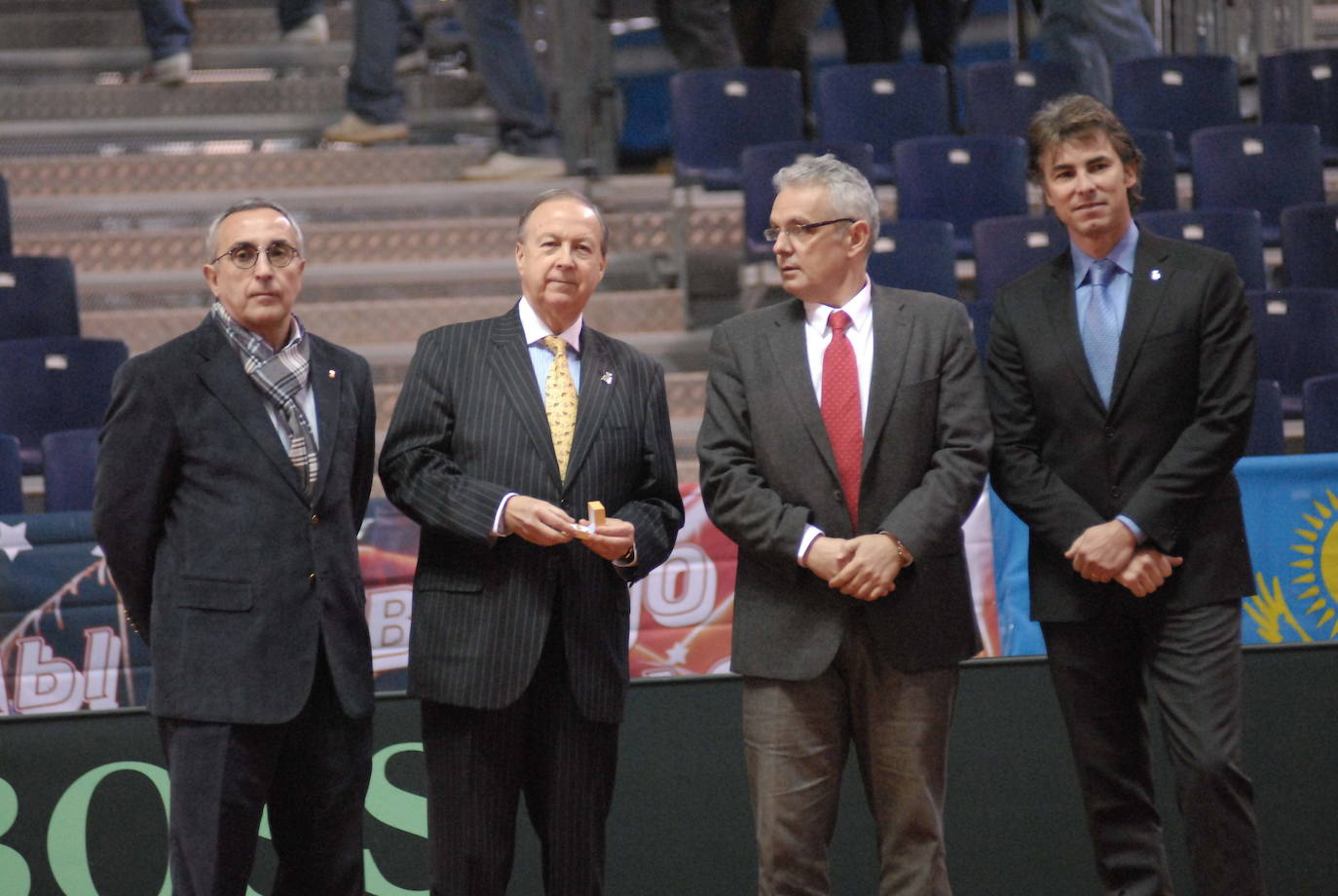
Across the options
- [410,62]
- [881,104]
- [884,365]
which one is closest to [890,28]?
[881,104]

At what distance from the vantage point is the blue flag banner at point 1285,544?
3.50 m

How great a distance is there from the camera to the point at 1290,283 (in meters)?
5.50

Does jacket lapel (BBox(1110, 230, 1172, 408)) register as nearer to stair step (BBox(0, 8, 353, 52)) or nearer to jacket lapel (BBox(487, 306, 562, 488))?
jacket lapel (BBox(487, 306, 562, 488))

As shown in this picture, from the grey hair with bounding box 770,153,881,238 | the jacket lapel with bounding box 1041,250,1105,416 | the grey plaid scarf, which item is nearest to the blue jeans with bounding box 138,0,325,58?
the grey plaid scarf

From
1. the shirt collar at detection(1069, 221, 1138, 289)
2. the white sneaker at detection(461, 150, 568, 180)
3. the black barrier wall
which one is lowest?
the black barrier wall

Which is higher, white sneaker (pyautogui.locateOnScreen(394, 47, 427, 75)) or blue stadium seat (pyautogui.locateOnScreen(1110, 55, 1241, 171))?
white sneaker (pyautogui.locateOnScreen(394, 47, 427, 75))

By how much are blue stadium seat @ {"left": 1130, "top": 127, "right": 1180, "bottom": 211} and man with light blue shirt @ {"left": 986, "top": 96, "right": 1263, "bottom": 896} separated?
3105 millimetres

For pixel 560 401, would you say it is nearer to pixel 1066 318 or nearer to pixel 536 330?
pixel 536 330

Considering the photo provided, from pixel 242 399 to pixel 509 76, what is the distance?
13.1 feet

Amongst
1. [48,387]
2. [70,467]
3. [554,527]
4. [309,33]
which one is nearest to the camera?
[554,527]

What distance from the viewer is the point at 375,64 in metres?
6.67

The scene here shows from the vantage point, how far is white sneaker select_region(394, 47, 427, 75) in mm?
7596

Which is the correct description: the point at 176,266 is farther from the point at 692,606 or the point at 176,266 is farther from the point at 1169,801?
the point at 1169,801

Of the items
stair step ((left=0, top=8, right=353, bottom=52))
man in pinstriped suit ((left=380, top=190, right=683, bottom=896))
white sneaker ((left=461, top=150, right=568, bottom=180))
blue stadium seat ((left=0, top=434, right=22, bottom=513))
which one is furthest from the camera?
stair step ((left=0, top=8, right=353, bottom=52))
